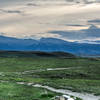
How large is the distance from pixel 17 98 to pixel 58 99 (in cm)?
750

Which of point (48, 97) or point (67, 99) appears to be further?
point (48, 97)

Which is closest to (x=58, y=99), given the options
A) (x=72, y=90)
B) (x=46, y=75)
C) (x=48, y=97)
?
(x=48, y=97)

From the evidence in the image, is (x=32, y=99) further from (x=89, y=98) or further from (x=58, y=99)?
(x=89, y=98)

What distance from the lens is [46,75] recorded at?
3563 inches

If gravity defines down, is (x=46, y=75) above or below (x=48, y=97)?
below

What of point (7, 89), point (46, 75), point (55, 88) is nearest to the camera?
point (7, 89)

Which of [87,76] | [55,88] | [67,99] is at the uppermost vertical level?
[67,99]

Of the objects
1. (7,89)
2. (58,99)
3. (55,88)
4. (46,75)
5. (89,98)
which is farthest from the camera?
(46,75)

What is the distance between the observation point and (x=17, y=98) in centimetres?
3803

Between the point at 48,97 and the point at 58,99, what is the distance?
4.93 metres

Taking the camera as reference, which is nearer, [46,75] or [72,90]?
[72,90]

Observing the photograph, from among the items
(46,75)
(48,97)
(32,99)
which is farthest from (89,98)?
(46,75)

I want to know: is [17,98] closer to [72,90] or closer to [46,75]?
[72,90]

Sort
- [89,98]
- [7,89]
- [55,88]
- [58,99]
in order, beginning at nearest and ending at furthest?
[58,99]
[89,98]
[7,89]
[55,88]
